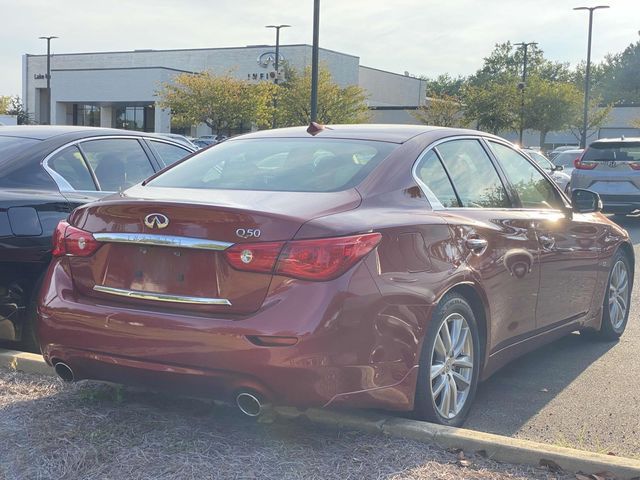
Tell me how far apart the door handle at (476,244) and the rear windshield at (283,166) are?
0.62m

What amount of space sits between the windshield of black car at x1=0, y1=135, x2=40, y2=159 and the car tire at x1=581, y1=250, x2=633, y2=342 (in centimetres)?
432

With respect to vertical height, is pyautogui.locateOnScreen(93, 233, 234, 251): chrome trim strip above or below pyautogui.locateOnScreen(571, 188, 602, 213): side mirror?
below

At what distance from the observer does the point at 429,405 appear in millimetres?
3760

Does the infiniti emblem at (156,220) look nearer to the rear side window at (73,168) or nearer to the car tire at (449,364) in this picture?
the car tire at (449,364)

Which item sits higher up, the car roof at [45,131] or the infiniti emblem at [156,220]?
the car roof at [45,131]

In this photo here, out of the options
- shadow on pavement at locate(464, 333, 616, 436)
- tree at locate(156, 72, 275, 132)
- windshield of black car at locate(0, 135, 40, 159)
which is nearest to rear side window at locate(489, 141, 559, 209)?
shadow on pavement at locate(464, 333, 616, 436)

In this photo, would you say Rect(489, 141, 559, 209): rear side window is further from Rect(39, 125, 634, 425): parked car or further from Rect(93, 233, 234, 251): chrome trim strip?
Rect(93, 233, 234, 251): chrome trim strip

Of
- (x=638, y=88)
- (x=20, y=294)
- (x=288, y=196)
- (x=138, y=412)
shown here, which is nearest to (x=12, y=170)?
(x=20, y=294)

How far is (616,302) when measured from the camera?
6195 mm

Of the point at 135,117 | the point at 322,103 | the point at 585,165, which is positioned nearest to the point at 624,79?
the point at 135,117

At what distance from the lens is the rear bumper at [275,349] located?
10.6 ft

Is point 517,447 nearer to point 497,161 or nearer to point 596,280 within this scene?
point 497,161

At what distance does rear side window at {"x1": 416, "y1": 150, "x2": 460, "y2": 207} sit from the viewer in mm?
4141

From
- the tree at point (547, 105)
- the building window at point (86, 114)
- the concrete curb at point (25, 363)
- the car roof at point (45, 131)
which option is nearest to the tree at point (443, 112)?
the tree at point (547, 105)
